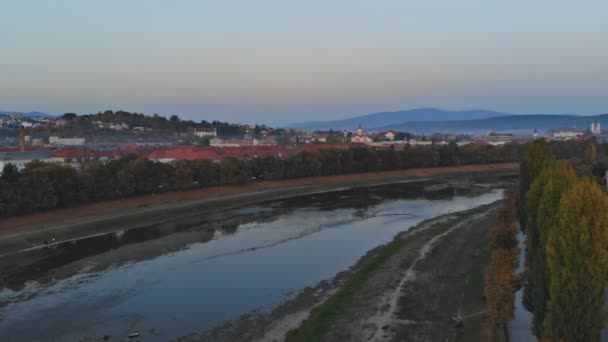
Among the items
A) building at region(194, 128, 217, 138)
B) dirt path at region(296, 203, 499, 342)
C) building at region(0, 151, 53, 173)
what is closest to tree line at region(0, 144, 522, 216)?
building at region(0, 151, 53, 173)

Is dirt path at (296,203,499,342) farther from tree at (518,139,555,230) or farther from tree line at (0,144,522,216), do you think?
tree line at (0,144,522,216)

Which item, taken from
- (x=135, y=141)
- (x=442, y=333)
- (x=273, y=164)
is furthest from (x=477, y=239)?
(x=135, y=141)

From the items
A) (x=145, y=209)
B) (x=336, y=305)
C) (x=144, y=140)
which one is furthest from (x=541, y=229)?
(x=144, y=140)

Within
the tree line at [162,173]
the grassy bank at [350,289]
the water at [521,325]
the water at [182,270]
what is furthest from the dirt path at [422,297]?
the tree line at [162,173]

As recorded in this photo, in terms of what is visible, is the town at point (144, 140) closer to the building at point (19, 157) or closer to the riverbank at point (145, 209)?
the building at point (19, 157)

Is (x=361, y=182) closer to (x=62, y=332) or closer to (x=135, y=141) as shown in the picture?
(x=62, y=332)

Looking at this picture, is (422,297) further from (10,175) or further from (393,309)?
(10,175)
